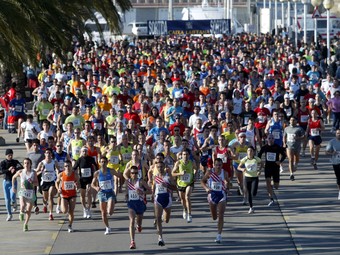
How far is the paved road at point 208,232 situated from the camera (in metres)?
19.3

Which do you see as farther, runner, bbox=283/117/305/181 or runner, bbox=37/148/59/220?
runner, bbox=283/117/305/181

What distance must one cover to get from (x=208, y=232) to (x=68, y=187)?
243 centimetres

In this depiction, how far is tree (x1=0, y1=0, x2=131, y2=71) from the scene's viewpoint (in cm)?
1594

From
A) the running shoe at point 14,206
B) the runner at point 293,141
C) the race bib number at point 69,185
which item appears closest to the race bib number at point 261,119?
the runner at point 293,141

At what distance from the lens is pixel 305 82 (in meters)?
34.1

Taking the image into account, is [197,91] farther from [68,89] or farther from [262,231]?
[262,231]

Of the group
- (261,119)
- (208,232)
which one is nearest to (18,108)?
(261,119)

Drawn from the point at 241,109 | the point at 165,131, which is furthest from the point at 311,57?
the point at 165,131

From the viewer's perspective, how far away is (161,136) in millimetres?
24547

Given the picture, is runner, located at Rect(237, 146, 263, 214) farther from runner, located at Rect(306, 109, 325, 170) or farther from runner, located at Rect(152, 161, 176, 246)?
runner, located at Rect(306, 109, 325, 170)

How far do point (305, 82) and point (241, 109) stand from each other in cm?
369

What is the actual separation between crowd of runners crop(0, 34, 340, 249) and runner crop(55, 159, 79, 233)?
2 cm

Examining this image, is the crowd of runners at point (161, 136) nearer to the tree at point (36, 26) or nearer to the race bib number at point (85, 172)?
the race bib number at point (85, 172)

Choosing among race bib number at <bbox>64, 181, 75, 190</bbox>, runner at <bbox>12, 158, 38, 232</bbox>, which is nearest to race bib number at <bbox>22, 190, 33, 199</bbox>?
runner at <bbox>12, 158, 38, 232</bbox>
